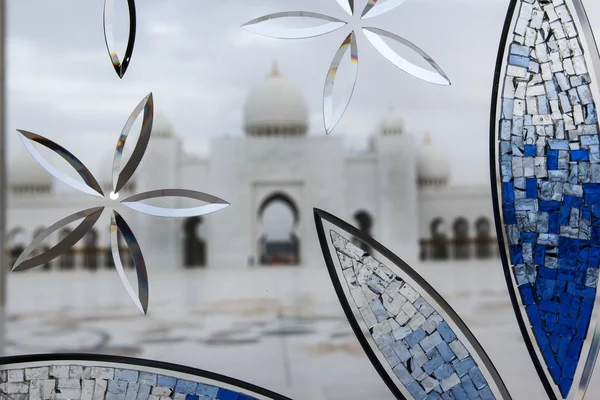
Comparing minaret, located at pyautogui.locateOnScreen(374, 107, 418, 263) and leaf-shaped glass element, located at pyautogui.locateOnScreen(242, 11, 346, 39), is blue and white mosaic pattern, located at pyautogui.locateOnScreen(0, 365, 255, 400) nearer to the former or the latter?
minaret, located at pyautogui.locateOnScreen(374, 107, 418, 263)

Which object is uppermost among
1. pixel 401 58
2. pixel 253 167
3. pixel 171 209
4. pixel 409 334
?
pixel 401 58

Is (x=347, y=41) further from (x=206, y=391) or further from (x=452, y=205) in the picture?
(x=206, y=391)

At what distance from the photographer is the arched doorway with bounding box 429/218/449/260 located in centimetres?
148

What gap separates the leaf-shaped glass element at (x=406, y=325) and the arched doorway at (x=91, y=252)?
83 centimetres

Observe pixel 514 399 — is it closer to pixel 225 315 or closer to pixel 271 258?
pixel 271 258

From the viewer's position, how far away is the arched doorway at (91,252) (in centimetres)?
158

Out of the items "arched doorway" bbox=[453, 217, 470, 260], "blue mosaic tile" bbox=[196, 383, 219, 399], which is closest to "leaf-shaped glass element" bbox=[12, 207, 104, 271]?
"blue mosaic tile" bbox=[196, 383, 219, 399]

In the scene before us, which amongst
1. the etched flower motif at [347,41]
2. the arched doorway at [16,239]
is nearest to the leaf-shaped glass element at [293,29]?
the etched flower motif at [347,41]

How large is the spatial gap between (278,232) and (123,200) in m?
0.74

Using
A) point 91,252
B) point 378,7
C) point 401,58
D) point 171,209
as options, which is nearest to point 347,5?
point 378,7

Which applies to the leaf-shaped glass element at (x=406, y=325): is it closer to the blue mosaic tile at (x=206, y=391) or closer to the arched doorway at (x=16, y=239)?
the blue mosaic tile at (x=206, y=391)

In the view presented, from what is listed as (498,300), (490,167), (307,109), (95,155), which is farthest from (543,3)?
(95,155)

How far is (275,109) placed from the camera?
142 cm

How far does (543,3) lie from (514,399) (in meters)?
0.99
